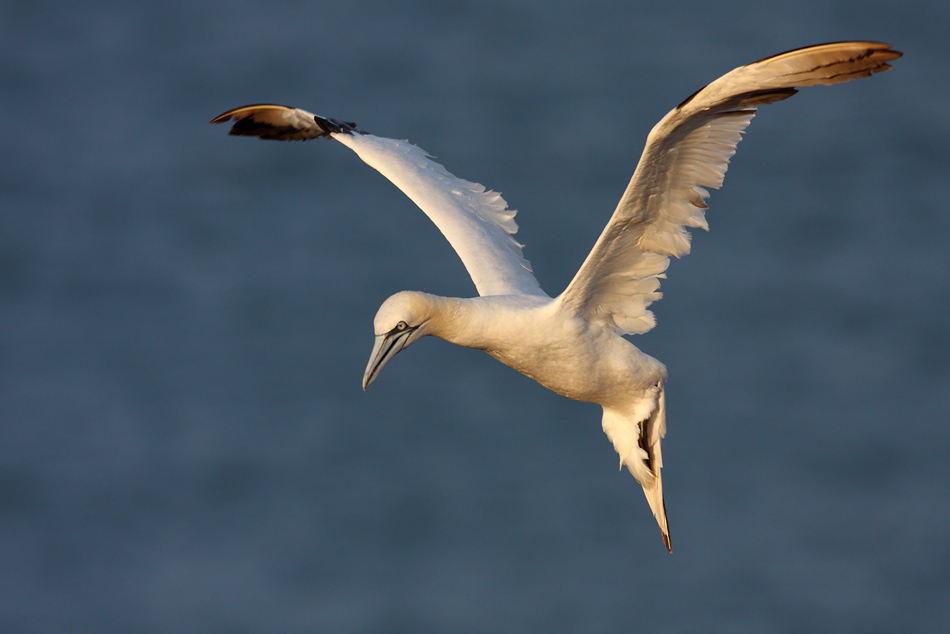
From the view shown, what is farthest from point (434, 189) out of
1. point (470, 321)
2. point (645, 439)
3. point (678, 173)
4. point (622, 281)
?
point (678, 173)

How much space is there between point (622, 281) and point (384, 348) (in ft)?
7.23

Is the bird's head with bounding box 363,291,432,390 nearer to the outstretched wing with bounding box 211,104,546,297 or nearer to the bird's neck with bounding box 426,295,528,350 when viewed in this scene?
the bird's neck with bounding box 426,295,528,350

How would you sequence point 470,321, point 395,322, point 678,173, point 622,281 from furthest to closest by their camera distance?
point 622,281
point 470,321
point 395,322
point 678,173

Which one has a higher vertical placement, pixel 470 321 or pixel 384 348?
pixel 470 321

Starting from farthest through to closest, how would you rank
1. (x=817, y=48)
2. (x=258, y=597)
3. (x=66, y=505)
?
(x=66, y=505) → (x=258, y=597) → (x=817, y=48)

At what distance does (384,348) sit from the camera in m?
10.5

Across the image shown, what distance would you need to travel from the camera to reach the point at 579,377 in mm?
11305

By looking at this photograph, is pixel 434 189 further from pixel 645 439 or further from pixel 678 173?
pixel 678 173

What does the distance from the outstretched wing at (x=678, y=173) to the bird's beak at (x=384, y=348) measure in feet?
4.60

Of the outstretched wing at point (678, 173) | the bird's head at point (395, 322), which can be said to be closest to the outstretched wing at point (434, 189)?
the outstretched wing at point (678, 173)

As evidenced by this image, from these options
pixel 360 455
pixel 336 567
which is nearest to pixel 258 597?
pixel 336 567

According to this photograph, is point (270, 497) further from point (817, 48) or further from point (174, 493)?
point (817, 48)

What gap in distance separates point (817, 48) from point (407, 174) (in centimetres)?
551

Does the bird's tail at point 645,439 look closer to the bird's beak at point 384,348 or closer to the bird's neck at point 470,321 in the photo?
the bird's neck at point 470,321
